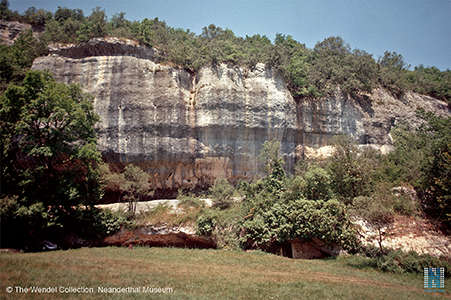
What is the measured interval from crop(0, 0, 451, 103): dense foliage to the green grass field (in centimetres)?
1903

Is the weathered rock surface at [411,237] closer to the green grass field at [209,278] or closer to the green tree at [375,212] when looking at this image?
the green tree at [375,212]

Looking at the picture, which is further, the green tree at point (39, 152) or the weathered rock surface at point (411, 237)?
the green tree at point (39, 152)

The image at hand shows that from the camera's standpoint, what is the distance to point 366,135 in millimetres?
31297

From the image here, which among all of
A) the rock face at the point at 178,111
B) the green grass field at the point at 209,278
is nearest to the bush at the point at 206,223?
the green grass field at the point at 209,278

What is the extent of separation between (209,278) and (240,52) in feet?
75.0

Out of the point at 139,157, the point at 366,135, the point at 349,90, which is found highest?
the point at 349,90

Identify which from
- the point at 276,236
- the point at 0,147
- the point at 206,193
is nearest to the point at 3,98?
the point at 0,147

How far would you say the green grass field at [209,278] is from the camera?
10.3 metres

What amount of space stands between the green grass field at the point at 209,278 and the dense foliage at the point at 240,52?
1903cm

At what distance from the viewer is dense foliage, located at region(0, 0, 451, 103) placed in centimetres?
2756

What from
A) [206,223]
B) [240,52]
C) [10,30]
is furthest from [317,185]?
[10,30]

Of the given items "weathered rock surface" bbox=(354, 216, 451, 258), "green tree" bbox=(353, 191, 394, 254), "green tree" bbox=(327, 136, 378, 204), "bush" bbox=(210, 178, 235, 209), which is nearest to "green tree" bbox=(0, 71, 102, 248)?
"bush" bbox=(210, 178, 235, 209)

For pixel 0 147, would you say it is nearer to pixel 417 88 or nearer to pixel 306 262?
pixel 306 262

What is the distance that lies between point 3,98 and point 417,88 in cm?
4509
